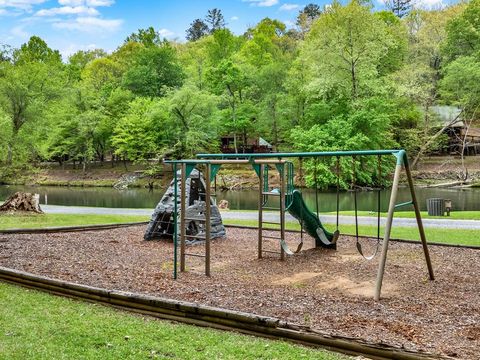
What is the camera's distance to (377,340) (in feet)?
17.6

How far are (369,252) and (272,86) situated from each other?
39.6 meters

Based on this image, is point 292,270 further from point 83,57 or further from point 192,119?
point 83,57

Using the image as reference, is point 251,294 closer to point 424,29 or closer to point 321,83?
point 321,83

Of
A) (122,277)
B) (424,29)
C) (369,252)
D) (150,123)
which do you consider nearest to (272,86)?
(150,123)

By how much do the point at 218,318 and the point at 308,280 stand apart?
3.29 m

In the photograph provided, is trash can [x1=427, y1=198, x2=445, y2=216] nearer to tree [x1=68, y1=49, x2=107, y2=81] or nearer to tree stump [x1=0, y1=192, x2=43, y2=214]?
tree stump [x1=0, y1=192, x2=43, y2=214]

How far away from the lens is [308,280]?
9047 mm

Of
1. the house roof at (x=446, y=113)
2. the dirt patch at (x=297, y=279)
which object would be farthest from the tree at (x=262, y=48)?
the dirt patch at (x=297, y=279)

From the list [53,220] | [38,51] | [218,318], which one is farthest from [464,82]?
[38,51]

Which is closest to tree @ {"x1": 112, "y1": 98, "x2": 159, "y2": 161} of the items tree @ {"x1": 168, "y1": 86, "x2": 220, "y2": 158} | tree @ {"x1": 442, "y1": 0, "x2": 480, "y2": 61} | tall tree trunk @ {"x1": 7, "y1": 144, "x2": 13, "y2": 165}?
tree @ {"x1": 168, "y1": 86, "x2": 220, "y2": 158}

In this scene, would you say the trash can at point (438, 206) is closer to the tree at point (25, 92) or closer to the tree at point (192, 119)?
the tree at point (25, 92)

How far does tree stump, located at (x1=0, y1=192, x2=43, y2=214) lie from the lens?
19516 millimetres

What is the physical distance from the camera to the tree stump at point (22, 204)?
1952cm

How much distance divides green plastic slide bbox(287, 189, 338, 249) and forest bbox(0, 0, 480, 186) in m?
22.8
